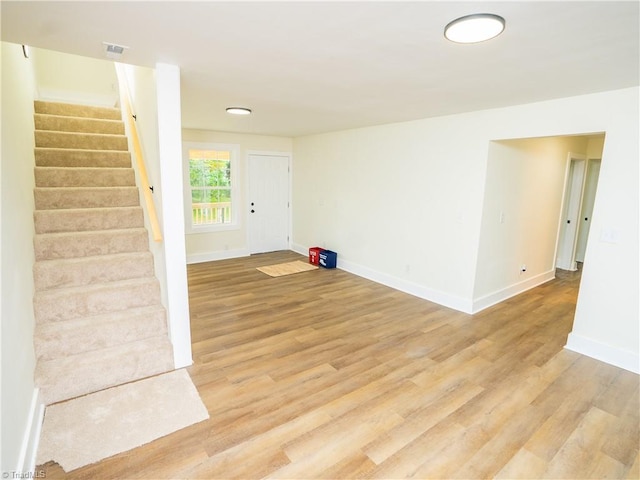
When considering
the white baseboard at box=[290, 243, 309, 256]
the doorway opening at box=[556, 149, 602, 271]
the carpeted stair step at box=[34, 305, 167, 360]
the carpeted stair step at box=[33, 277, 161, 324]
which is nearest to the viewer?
the carpeted stair step at box=[34, 305, 167, 360]

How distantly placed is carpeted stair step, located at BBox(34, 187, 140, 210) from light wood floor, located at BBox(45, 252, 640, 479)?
1461mm

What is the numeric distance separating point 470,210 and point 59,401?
4.18 meters

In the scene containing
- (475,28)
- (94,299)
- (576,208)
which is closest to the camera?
(475,28)

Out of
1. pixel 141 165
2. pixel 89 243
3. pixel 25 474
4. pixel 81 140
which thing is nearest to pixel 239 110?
pixel 141 165

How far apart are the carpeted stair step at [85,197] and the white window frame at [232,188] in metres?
2.04

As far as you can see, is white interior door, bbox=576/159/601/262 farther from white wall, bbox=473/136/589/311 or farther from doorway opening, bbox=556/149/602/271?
white wall, bbox=473/136/589/311

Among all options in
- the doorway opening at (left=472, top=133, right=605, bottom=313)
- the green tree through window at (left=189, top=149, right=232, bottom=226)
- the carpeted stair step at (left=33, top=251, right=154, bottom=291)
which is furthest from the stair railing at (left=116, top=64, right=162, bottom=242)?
the doorway opening at (left=472, top=133, right=605, bottom=313)

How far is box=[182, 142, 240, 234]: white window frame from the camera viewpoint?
5738 mm

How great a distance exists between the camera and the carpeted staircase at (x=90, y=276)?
2.54 meters

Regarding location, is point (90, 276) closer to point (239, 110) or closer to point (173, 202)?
point (173, 202)

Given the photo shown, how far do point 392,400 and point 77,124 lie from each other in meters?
4.76

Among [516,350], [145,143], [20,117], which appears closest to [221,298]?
[145,143]

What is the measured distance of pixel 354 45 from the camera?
6.37 ft

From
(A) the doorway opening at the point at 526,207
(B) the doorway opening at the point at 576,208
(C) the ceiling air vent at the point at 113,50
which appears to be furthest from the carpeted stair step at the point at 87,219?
(B) the doorway opening at the point at 576,208
